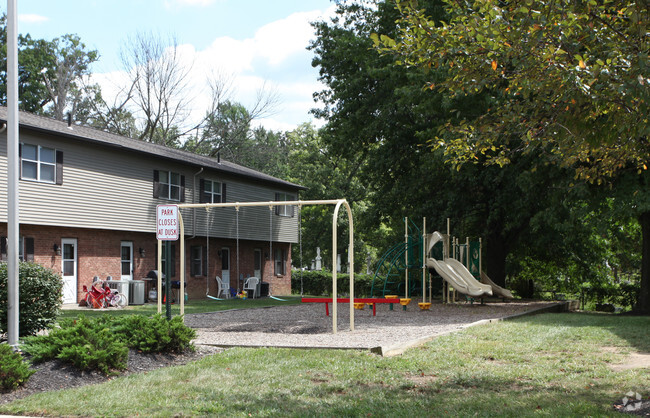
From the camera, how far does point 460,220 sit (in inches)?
1037

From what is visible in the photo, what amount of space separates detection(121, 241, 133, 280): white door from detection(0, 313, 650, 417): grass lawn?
17.2m

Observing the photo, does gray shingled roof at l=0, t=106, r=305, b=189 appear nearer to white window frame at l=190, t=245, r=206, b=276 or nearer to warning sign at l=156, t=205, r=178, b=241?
white window frame at l=190, t=245, r=206, b=276

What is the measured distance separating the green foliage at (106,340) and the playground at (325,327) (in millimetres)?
1231

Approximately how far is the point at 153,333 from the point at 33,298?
2.58 meters

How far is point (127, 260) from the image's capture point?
2647cm

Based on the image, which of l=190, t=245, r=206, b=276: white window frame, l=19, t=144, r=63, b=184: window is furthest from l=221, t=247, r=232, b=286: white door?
l=19, t=144, r=63, b=184: window

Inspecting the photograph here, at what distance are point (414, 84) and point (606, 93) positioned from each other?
50.8 ft

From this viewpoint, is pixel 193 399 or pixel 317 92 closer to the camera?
pixel 193 399

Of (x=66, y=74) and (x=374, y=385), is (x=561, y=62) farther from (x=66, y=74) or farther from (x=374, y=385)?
(x=66, y=74)

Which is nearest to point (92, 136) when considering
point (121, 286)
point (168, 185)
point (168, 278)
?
point (168, 185)

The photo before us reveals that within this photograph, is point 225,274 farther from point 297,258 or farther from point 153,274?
point 297,258

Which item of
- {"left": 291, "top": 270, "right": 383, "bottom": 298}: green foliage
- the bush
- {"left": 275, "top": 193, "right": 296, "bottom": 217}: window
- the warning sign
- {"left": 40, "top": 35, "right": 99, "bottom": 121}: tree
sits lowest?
{"left": 291, "top": 270, "right": 383, "bottom": 298}: green foliage

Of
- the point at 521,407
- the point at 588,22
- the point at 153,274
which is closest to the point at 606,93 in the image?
the point at 588,22

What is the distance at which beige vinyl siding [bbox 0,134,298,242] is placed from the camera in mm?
22438
